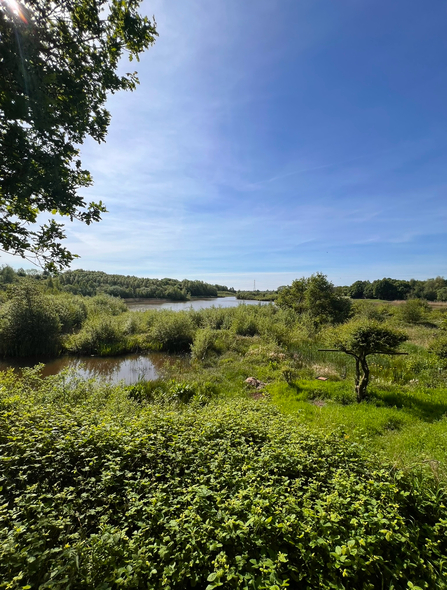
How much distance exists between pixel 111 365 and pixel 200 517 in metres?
11.6

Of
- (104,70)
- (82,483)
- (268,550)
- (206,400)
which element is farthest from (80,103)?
(206,400)

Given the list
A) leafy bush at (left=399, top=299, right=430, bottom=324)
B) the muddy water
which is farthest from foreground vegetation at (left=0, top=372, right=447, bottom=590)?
leafy bush at (left=399, top=299, right=430, bottom=324)

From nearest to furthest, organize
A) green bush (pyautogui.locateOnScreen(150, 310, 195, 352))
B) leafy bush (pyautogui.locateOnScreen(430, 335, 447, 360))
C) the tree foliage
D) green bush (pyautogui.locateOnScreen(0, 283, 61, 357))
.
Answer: leafy bush (pyautogui.locateOnScreen(430, 335, 447, 360))
green bush (pyautogui.locateOnScreen(0, 283, 61, 357))
green bush (pyautogui.locateOnScreen(150, 310, 195, 352))
the tree foliage

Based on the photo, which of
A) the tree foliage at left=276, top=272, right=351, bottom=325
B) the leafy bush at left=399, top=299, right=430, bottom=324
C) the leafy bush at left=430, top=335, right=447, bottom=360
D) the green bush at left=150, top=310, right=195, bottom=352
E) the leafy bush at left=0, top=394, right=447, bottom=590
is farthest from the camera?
the leafy bush at left=399, top=299, right=430, bottom=324

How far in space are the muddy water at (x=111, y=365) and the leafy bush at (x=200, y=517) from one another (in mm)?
7463

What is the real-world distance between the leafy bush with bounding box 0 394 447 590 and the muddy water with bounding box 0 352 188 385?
24.5 ft

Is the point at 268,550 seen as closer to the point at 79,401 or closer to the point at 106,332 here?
the point at 79,401

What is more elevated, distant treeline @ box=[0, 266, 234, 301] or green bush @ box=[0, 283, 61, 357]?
distant treeline @ box=[0, 266, 234, 301]

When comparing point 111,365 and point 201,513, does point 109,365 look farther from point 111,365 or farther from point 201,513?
point 201,513

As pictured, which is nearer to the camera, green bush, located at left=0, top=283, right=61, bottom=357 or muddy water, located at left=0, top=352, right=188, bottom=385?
muddy water, located at left=0, top=352, right=188, bottom=385

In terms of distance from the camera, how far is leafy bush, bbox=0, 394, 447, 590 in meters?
1.58

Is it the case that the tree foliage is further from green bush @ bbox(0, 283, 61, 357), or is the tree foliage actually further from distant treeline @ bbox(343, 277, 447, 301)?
distant treeline @ bbox(343, 277, 447, 301)

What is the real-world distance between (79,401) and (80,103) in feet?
18.3

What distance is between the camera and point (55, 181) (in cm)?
295
